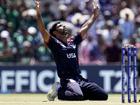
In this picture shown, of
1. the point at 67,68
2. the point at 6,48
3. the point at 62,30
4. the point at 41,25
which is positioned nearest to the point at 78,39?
the point at 62,30

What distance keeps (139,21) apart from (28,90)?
4101 mm

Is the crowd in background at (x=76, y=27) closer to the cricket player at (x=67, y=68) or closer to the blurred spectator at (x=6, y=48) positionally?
the blurred spectator at (x=6, y=48)

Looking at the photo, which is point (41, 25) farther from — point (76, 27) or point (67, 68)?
point (76, 27)

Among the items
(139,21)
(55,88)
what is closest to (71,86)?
(55,88)

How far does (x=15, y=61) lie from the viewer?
19172 millimetres

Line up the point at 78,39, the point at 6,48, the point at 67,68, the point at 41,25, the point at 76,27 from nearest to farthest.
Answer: the point at 41,25 < the point at 67,68 < the point at 78,39 < the point at 6,48 < the point at 76,27

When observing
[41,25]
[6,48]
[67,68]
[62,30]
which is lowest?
[6,48]

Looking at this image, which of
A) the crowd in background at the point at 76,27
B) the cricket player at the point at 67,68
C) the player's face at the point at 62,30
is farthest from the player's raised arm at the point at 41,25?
the crowd in background at the point at 76,27

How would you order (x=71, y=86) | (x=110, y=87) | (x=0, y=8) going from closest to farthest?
(x=71, y=86)
(x=110, y=87)
(x=0, y=8)

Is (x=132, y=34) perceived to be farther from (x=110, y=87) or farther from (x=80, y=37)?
(x=80, y=37)

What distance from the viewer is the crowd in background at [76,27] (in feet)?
62.6

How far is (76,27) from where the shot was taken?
766 inches

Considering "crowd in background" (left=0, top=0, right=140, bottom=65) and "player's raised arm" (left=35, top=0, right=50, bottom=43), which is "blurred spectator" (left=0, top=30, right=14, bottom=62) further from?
"player's raised arm" (left=35, top=0, right=50, bottom=43)

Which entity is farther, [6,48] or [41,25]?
[6,48]
